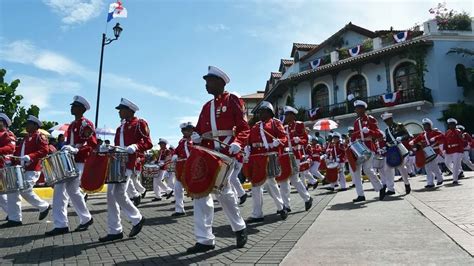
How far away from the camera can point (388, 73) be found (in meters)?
32.0

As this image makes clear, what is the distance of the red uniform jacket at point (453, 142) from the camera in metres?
13.7

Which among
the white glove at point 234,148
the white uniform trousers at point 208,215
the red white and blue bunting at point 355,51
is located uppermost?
the red white and blue bunting at point 355,51

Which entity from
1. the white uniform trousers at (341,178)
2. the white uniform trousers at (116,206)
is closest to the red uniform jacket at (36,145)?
the white uniform trousers at (116,206)

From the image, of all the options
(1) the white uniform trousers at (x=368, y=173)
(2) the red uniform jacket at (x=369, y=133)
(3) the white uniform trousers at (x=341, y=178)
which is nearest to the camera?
(2) the red uniform jacket at (x=369, y=133)

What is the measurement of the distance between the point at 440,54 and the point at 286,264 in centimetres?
2972

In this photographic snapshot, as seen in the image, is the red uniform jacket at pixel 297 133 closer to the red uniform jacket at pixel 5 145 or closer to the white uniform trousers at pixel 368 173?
the white uniform trousers at pixel 368 173

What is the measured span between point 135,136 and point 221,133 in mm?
1689

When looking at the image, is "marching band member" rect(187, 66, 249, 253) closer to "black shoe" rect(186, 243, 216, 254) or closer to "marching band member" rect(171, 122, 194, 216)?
"black shoe" rect(186, 243, 216, 254)

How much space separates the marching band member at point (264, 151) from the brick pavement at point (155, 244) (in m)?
0.29

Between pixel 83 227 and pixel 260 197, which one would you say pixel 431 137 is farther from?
pixel 83 227

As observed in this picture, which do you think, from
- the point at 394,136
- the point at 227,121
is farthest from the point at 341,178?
the point at 227,121

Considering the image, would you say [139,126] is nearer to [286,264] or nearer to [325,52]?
[286,264]

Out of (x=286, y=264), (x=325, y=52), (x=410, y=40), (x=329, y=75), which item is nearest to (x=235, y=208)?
(x=286, y=264)

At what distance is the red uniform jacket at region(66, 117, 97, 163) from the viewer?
7293 mm
